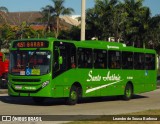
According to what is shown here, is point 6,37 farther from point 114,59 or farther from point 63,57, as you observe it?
point 63,57

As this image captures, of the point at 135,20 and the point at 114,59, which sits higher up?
the point at 135,20

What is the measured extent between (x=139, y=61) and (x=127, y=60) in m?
1.43

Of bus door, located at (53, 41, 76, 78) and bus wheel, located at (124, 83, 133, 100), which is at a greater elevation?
bus door, located at (53, 41, 76, 78)

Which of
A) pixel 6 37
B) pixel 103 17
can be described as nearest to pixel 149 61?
pixel 103 17

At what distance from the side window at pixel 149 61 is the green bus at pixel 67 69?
7.36ft

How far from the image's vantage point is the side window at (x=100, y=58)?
75.6ft

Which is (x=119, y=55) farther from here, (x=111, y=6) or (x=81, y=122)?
(x=111, y=6)

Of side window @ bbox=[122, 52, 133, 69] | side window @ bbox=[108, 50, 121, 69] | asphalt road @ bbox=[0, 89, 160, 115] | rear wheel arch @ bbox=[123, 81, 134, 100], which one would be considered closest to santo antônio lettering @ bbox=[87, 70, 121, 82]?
side window @ bbox=[108, 50, 121, 69]

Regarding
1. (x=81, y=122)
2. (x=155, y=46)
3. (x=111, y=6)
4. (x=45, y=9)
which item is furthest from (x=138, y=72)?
(x=45, y=9)

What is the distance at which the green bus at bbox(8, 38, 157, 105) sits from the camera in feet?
65.9

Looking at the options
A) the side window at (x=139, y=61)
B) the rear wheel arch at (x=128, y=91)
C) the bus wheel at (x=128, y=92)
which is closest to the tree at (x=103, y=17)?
the side window at (x=139, y=61)

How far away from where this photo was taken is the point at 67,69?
20859mm

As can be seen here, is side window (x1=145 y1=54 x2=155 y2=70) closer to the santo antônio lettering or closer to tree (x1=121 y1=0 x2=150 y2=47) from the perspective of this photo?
the santo antônio lettering

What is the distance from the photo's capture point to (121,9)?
5872 cm
